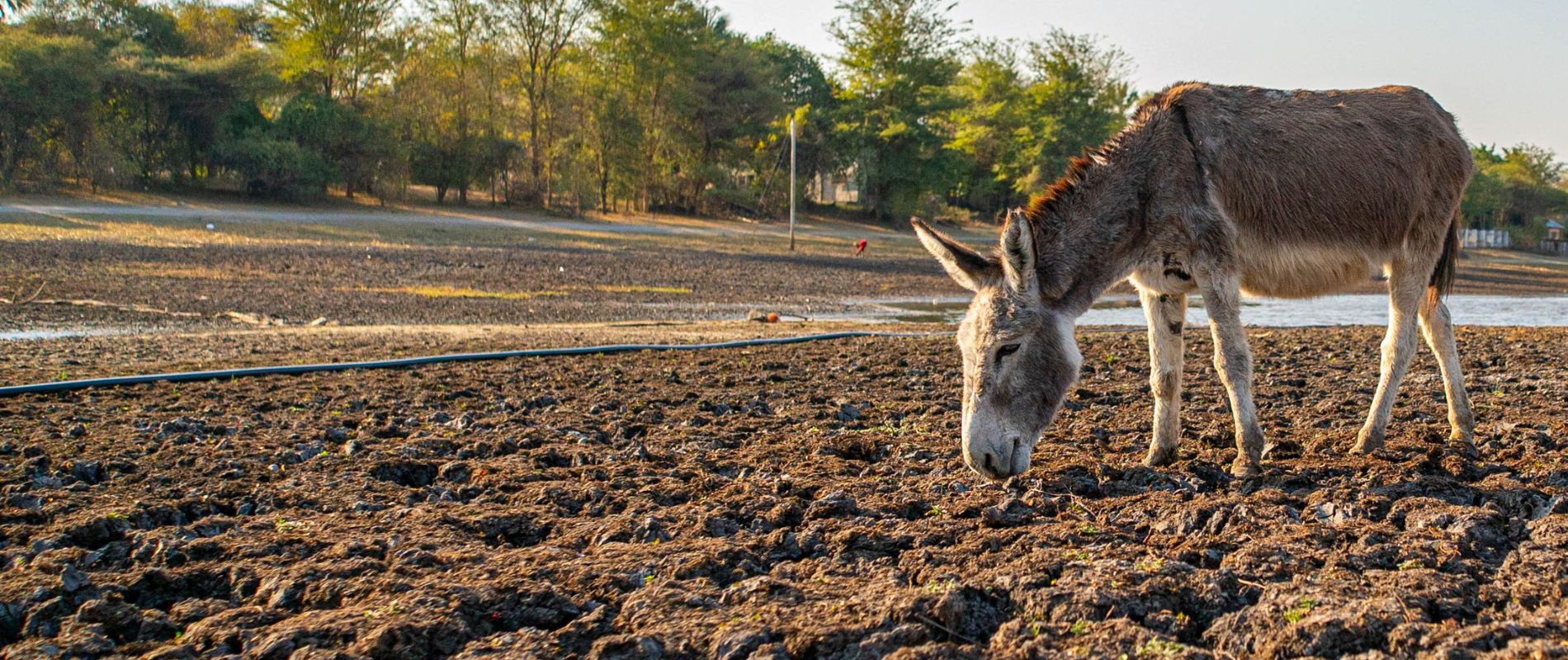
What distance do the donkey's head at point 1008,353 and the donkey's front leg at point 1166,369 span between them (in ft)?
2.73

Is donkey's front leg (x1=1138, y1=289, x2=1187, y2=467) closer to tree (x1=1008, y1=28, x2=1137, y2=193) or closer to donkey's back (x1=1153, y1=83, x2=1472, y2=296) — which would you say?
donkey's back (x1=1153, y1=83, x2=1472, y2=296)

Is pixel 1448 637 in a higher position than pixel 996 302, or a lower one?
lower

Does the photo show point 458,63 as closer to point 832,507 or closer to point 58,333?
point 58,333

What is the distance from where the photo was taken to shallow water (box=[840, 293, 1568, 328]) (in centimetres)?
1911

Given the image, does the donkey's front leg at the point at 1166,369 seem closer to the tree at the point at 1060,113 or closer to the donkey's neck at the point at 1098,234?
the donkey's neck at the point at 1098,234

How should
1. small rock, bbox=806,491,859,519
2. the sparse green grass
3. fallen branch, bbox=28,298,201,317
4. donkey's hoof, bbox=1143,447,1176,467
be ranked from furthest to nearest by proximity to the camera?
fallen branch, bbox=28,298,201,317, donkey's hoof, bbox=1143,447,1176,467, small rock, bbox=806,491,859,519, the sparse green grass

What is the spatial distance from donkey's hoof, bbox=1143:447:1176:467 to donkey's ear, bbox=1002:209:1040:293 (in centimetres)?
136

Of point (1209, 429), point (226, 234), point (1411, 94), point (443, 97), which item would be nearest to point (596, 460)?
point (1209, 429)

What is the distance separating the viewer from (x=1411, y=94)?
679 cm

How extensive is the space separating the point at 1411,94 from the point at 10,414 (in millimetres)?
9360

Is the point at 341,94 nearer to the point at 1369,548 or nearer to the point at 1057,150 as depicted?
the point at 1057,150

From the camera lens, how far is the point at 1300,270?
6168 mm

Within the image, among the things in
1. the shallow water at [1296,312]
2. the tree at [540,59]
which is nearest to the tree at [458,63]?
the tree at [540,59]

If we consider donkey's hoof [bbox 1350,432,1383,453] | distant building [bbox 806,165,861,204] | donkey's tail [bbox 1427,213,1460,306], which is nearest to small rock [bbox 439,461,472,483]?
donkey's hoof [bbox 1350,432,1383,453]
